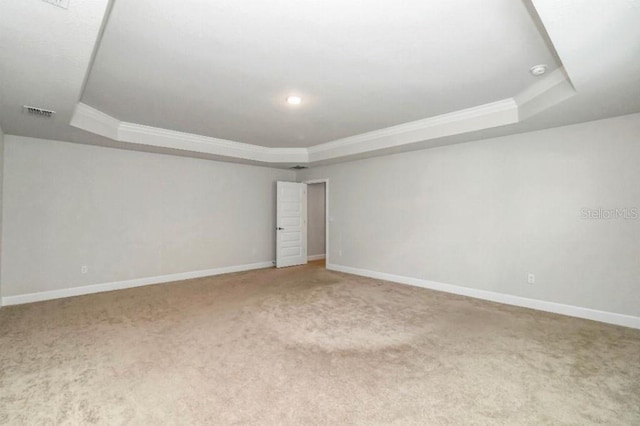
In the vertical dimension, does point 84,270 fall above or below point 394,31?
below

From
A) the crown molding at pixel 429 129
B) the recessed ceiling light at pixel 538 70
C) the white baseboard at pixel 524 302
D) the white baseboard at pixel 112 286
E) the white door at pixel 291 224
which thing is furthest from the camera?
the white door at pixel 291 224

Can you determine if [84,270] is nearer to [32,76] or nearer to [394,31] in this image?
[32,76]

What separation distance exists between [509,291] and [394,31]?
385 centimetres

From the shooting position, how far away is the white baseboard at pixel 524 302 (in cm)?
344

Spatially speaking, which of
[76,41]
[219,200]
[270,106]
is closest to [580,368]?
[270,106]

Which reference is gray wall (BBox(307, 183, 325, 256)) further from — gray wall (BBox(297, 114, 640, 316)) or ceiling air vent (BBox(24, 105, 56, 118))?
ceiling air vent (BBox(24, 105, 56, 118))

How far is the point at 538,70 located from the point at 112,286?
21.6 feet

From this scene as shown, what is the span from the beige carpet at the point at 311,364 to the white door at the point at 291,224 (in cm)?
286

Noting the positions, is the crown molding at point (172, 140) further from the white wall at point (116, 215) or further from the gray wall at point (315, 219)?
the gray wall at point (315, 219)

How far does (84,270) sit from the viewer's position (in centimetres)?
475

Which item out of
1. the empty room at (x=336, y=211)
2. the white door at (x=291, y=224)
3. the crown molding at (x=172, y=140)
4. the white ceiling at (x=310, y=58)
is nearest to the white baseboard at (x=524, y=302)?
the empty room at (x=336, y=211)

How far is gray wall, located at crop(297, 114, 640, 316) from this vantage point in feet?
11.5

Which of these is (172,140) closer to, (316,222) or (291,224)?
(291,224)

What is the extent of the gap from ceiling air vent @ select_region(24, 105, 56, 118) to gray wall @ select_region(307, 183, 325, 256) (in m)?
5.62
